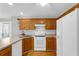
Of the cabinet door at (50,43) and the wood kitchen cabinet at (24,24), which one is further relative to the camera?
the wood kitchen cabinet at (24,24)

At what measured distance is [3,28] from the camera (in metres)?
10.5

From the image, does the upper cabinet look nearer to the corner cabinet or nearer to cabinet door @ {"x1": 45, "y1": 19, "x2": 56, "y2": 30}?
cabinet door @ {"x1": 45, "y1": 19, "x2": 56, "y2": 30}

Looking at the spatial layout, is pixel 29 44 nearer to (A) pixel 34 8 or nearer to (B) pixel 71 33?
(A) pixel 34 8

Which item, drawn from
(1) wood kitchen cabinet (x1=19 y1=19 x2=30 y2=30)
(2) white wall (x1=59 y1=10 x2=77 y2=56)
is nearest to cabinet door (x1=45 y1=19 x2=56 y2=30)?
(1) wood kitchen cabinet (x1=19 y1=19 x2=30 y2=30)

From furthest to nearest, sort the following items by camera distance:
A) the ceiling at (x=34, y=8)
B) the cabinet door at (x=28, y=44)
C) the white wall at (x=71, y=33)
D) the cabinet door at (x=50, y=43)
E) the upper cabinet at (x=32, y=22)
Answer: the upper cabinet at (x=32, y=22), the cabinet door at (x=50, y=43), the cabinet door at (x=28, y=44), the ceiling at (x=34, y=8), the white wall at (x=71, y=33)

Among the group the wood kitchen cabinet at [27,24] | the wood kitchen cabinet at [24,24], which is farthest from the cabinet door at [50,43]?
the wood kitchen cabinet at [24,24]

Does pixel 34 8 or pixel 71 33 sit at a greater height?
pixel 34 8

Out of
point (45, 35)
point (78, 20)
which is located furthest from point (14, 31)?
point (78, 20)

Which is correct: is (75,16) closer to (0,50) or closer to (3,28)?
(0,50)

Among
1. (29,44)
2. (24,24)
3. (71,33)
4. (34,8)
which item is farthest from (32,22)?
(71,33)

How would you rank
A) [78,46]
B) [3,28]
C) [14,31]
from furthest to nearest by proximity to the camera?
1. [3,28]
2. [14,31]
3. [78,46]


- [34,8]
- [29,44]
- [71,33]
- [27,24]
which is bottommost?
[29,44]

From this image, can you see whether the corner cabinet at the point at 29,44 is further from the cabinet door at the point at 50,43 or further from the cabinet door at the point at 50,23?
the cabinet door at the point at 50,23

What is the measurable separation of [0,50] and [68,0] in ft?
4.83
